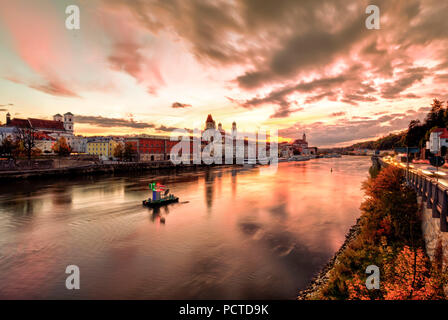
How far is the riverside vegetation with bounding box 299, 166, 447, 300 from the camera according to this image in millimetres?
7496

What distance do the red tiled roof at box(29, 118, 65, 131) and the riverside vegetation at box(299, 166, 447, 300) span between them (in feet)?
477

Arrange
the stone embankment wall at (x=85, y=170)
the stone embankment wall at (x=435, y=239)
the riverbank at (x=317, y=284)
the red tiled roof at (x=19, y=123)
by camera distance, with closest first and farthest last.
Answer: the stone embankment wall at (x=435, y=239), the riverbank at (x=317, y=284), the stone embankment wall at (x=85, y=170), the red tiled roof at (x=19, y=123)

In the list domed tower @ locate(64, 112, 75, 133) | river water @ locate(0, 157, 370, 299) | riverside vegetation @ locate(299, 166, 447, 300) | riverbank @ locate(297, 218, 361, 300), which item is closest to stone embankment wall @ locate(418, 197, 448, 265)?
riverside vegetation @ locate(299, 166, 447, 300)

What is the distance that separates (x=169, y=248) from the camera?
50.2ft

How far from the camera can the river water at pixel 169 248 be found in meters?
10.6

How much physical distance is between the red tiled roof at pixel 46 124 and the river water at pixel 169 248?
113 meters

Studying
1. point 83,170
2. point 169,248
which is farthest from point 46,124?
point 169,248

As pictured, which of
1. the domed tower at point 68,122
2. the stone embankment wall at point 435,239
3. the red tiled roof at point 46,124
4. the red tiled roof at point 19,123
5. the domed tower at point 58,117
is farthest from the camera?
the domed tower at point 58,117

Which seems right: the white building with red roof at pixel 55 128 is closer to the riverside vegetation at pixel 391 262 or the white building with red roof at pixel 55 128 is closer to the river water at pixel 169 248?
the river water at pixel 169 248

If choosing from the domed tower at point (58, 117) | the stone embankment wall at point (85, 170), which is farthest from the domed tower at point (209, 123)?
the stone embankment wall at point (85, 170)

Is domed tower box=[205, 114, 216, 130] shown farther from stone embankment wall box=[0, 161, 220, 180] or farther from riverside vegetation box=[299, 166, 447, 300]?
riverside vegetation box=[299, 166, 447, 300]
